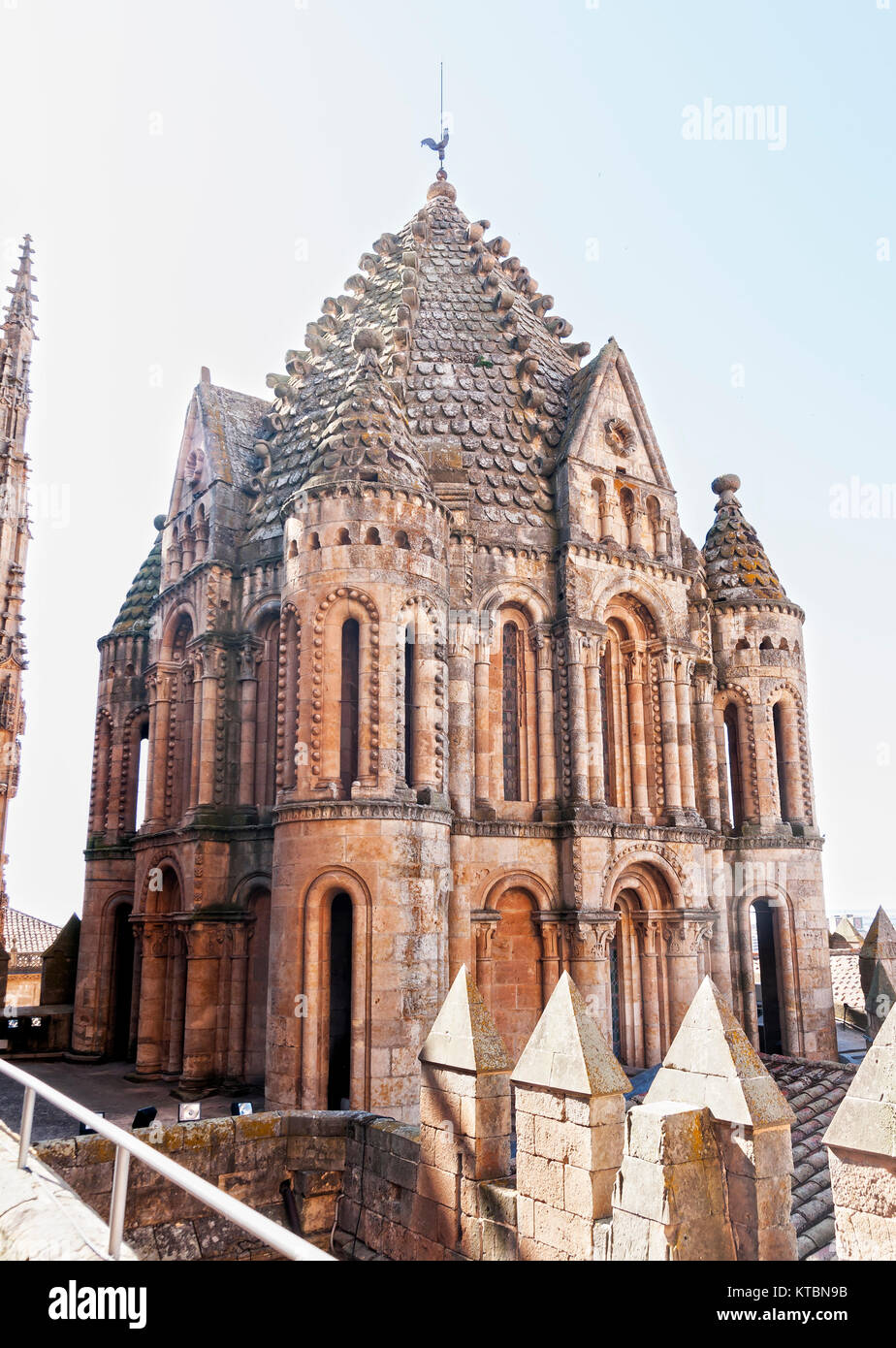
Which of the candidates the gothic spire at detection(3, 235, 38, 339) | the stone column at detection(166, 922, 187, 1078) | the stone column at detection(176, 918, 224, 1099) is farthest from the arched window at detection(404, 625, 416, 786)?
the gothic spire at detection(3, 235, 38, 339)

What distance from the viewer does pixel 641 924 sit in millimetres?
23359

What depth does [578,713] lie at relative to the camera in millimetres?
22547

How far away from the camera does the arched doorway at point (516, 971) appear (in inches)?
831

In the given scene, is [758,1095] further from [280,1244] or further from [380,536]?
[380,536]

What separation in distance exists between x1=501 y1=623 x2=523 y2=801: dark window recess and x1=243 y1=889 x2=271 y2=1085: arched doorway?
614 centimetres

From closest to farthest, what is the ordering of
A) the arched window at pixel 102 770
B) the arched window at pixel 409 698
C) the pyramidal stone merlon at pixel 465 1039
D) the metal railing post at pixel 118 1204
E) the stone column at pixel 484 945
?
1. the metal railing post at pixel 118 1204
2. the pyramidal stone merlon at pixel 465 1039
3. the arched window at pixel 409 698
4. the stone column at pixel 484 945
5. the arched window at pixel 102 770

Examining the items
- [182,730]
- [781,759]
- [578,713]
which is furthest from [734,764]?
[182,730]

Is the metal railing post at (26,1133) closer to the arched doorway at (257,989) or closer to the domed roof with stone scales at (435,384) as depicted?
the arched doorway at (257,989)

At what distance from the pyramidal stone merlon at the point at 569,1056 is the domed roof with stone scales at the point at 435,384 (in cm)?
1268

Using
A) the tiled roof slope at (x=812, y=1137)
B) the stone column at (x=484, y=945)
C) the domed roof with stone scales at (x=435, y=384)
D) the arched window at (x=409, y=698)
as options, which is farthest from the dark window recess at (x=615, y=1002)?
the domed roof with stone scales at (x=435, y=384)

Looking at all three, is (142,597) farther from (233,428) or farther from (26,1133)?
(26,1133)
